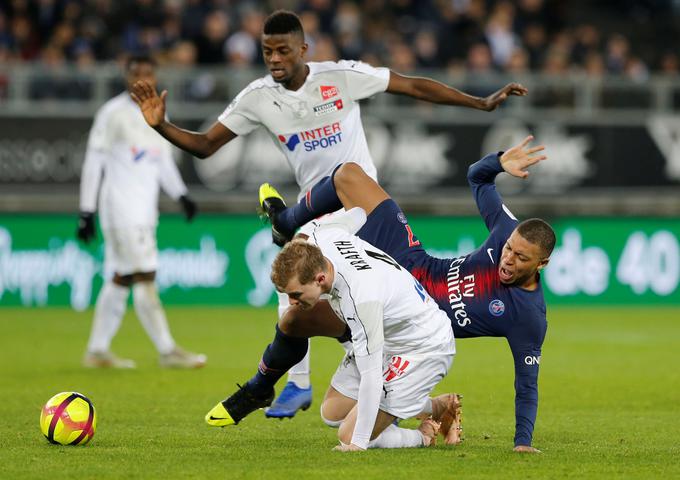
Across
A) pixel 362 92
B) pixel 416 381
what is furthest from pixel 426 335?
pixel 362 92

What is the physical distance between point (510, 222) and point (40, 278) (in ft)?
33.5

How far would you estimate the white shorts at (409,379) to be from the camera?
7250 millimetres

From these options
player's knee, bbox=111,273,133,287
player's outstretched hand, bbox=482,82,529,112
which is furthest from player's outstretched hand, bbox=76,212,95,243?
player's outstretched hand, bbox=482,82,529,112

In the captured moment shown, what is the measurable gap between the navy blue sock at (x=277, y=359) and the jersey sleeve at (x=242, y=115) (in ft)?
5.50

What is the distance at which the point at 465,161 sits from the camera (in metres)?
18.0

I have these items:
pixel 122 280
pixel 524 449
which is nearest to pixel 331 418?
pixel 524 449

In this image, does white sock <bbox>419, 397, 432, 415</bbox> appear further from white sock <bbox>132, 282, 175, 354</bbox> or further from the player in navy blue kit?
white sock <bbox>132, 282, 175, 354</bbox>

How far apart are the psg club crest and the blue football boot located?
1806 mm

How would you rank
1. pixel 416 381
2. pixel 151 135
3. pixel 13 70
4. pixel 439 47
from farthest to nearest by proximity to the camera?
pixel 439 47 → pixel 13 70 → pixel 151 135 → pixel 416 381

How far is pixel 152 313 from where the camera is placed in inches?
467

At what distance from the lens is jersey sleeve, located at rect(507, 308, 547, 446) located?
7066 mm

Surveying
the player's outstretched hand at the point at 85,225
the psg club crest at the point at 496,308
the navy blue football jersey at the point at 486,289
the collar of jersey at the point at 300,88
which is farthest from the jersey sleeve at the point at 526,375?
the player's outstretched hand at the point at 85,225

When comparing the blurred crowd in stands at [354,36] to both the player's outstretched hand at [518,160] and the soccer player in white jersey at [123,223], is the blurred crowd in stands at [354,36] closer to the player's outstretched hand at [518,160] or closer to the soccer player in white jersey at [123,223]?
the soccer player in white jersey at [123,223]

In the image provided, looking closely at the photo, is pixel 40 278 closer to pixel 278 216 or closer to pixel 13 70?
pixel 13 70
